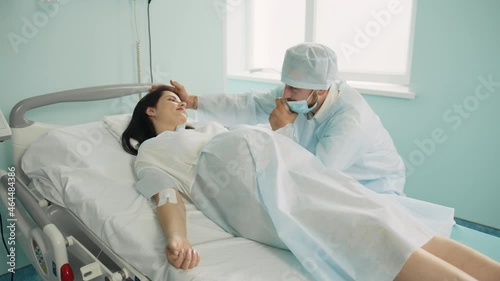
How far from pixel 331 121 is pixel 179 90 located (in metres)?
0.76

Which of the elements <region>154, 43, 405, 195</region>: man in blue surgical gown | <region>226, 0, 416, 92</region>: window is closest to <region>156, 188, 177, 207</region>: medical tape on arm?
<region>154, 43, 405, 195</region>: man in blue surgical gown

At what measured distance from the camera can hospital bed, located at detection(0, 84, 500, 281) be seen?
3.54ft

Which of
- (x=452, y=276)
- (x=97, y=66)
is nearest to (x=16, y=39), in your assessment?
(x=97, y=66)

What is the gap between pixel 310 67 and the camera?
1.54m

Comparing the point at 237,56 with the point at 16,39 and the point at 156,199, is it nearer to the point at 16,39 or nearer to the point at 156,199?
the point at 16,39

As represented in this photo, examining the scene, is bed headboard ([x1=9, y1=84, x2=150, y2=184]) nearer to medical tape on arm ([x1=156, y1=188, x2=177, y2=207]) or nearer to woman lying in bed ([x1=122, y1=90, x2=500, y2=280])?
woman lying in bed ([x1=122, y1=90, x2=500, y2=280])

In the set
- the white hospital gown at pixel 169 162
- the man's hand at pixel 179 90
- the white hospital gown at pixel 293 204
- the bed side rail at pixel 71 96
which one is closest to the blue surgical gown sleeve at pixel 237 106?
the man's hand at pixel 179 90

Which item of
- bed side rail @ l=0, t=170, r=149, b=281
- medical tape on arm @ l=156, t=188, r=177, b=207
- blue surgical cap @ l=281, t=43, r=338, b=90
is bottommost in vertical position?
bed side rail @ l=0, t=170, r=149, b=281

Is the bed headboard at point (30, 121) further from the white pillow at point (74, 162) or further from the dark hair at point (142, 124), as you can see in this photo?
the dark hair at point (142, 124)

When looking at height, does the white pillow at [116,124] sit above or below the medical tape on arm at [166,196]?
above

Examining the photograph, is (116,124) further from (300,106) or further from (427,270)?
(427,270)

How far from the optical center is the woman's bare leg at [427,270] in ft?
3.10

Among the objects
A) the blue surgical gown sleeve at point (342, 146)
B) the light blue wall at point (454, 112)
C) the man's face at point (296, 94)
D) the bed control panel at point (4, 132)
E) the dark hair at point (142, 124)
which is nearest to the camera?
the bed control panel at point (4, 132)

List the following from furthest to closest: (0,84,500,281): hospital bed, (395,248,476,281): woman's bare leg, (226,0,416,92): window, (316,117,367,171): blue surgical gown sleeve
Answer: (226,0,416,92): window
(316,117,367,171): blue surgical gown sleeve
(0,84,500,281): hospital bed
(395,248,476,281): woman's bare leg
